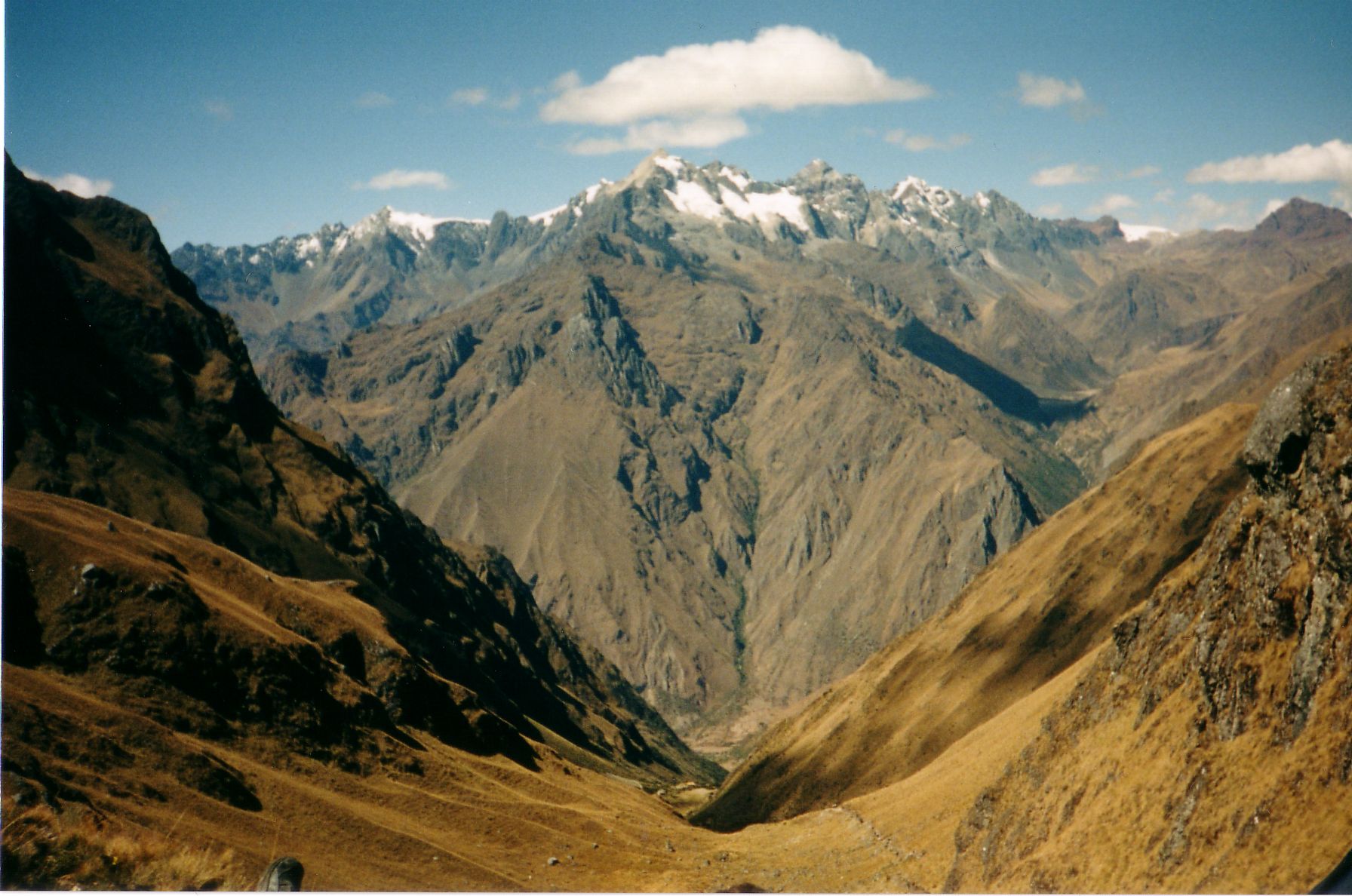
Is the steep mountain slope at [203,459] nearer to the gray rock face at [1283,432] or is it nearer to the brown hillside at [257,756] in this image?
the brown hillside at [257,756]

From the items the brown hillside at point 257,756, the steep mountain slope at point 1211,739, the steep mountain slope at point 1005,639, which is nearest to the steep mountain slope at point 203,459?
the brown hillside at point 257,756

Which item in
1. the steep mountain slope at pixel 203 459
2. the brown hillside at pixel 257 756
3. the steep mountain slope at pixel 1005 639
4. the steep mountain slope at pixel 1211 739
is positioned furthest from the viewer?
the steep mountain slope at pixel 1005 639

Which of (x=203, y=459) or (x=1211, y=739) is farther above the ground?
(x=203, y=459)

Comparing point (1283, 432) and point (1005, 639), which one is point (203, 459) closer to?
point (1005, 639)

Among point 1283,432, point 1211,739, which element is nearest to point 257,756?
point 1211,739

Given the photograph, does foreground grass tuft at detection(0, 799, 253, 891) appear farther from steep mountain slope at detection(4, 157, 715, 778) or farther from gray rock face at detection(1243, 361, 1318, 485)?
gray rock face at detection(1243, 361, 1318, 485)

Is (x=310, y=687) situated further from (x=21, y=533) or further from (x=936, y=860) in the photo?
(x=936, y=860)

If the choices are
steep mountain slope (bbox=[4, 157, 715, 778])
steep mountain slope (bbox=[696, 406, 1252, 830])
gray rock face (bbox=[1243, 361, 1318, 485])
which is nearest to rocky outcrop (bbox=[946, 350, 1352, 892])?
gray rock face (bbox=[1243, 361, 1318, 485])

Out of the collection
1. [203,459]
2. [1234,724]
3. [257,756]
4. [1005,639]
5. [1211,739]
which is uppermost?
[203,459]
